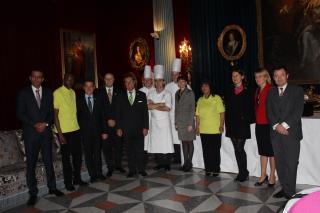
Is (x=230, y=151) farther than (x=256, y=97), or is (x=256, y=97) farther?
(x=230, y=151)

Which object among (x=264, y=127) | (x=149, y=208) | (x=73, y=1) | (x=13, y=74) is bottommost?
(x=149, y=208)

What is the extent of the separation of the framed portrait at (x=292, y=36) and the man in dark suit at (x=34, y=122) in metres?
4.48

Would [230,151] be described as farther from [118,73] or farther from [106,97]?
[118,73]

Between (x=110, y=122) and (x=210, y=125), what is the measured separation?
147 centimetres

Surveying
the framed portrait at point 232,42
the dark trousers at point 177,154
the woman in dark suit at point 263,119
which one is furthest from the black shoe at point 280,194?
the framed portrait at point 232,42

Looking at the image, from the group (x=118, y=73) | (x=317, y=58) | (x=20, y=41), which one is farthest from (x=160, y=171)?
(x=118, y=73)

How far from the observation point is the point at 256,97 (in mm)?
3920

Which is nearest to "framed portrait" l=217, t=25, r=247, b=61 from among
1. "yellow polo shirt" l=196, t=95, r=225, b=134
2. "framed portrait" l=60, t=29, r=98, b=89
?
"yellow polo shirt" l=196, t=95, r=225, b=134

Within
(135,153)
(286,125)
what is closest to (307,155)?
(286,125)

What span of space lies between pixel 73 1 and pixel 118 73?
2.43 metres

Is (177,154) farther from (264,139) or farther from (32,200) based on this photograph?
(32,200)

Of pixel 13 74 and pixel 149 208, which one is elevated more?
pixel 13 74

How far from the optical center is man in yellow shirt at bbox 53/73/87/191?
4078mm

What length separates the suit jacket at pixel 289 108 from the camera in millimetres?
3266
